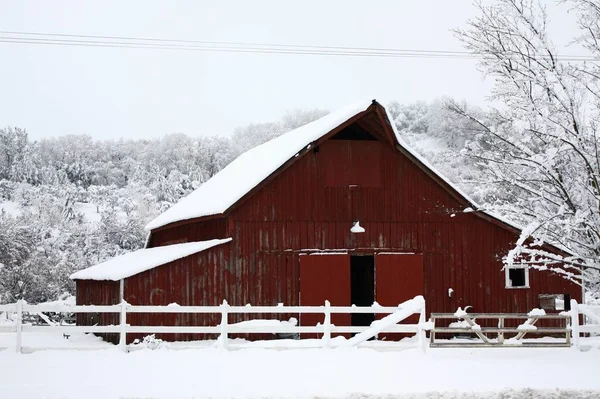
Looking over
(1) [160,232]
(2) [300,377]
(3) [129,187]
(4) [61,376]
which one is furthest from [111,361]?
(3) [129,187]

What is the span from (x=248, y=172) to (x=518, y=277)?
8735mm

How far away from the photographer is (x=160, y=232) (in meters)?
32.4

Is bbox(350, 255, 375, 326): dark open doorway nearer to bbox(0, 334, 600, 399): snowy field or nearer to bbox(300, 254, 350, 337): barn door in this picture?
bbox(300, 254, 350, 337): barn door

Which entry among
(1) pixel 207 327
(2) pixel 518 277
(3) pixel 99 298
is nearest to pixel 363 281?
(2) pixel 518 277

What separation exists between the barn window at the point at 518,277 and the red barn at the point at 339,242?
0.03 m

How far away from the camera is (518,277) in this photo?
1029 inches

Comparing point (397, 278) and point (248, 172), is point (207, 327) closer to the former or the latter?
point (397, 278)

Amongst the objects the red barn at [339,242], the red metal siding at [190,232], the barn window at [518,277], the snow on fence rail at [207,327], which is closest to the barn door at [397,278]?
the red barn at [339,242]

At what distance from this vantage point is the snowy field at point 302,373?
13.8 metres

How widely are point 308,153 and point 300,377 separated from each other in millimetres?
9993

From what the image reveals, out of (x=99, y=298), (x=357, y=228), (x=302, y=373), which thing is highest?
(x=357, y=228)

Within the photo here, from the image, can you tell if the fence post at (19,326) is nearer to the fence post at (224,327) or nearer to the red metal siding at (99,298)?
the fence post at (224,327)

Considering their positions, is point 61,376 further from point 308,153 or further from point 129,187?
point 129,187

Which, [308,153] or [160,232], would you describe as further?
[160,232]
